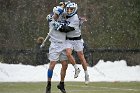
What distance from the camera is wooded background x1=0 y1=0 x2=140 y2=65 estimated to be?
25406 millimetres

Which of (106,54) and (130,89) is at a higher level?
(130,89)

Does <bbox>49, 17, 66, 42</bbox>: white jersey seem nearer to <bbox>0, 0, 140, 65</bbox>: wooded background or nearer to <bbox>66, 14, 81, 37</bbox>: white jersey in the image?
<bbox>66, 14, 81, 37</bbox>: white jersey

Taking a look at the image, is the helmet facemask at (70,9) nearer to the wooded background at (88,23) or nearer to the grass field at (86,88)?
the grass field at (86,88)

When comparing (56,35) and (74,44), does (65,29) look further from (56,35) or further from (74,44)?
(74,44)

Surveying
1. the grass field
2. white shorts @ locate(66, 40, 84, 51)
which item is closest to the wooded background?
the grass field

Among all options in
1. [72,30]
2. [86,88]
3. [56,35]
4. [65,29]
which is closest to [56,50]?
[56,35]

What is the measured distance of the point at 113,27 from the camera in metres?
25.7

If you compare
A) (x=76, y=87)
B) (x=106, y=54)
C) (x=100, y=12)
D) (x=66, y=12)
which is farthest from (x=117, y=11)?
(x=66, y=12)

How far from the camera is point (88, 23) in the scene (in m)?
25.5

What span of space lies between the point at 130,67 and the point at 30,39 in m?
5.27

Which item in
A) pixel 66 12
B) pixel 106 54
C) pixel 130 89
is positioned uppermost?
pixel 66 12

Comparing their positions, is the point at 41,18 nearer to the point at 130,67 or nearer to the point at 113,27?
the point at 113,27

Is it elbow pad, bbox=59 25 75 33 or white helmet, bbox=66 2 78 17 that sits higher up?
white helmet, bbox=66 2 78 17

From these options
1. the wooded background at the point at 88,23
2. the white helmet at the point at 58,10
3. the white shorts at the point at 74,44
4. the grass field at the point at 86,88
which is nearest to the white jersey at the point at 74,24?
the white shorts at the point at 74,44
